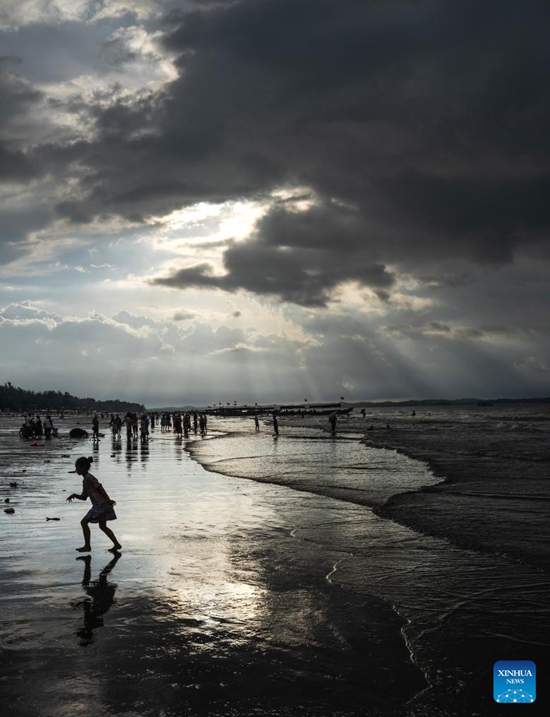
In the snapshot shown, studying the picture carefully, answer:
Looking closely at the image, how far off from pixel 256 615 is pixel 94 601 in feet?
7.52

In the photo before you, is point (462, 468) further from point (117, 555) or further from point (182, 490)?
point (117, 555)

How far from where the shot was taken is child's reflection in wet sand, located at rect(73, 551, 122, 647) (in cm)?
695

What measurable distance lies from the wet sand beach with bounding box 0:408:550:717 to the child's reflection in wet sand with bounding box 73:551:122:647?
33 mm

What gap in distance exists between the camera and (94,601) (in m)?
8.03

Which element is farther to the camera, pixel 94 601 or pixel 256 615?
pixel 94 601

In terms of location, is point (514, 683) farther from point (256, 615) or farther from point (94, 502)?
point (94, 502)

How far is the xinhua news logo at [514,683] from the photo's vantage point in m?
5.47

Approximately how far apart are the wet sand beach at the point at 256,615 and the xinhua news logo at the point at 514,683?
0.52 ft

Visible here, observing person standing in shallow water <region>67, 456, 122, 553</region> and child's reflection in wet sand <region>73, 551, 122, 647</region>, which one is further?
person standing in shallow water <region>67, 456, 122, 553</region>

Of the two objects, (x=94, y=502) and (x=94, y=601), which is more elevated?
(x=94, y=502)

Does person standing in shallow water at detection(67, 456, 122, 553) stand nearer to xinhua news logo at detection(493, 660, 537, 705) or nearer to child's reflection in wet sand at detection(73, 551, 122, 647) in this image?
child's reflection in wet sand at detection(73, 551, 122, 647)

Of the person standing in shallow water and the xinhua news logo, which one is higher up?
the person standing in shallow water

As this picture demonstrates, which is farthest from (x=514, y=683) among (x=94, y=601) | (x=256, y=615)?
(x=94, y=601)

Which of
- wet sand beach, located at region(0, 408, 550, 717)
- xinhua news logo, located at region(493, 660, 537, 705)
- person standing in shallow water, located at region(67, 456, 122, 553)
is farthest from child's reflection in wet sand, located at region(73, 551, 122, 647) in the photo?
xinhua news logo, located at region(493, 660, 537, 705)
